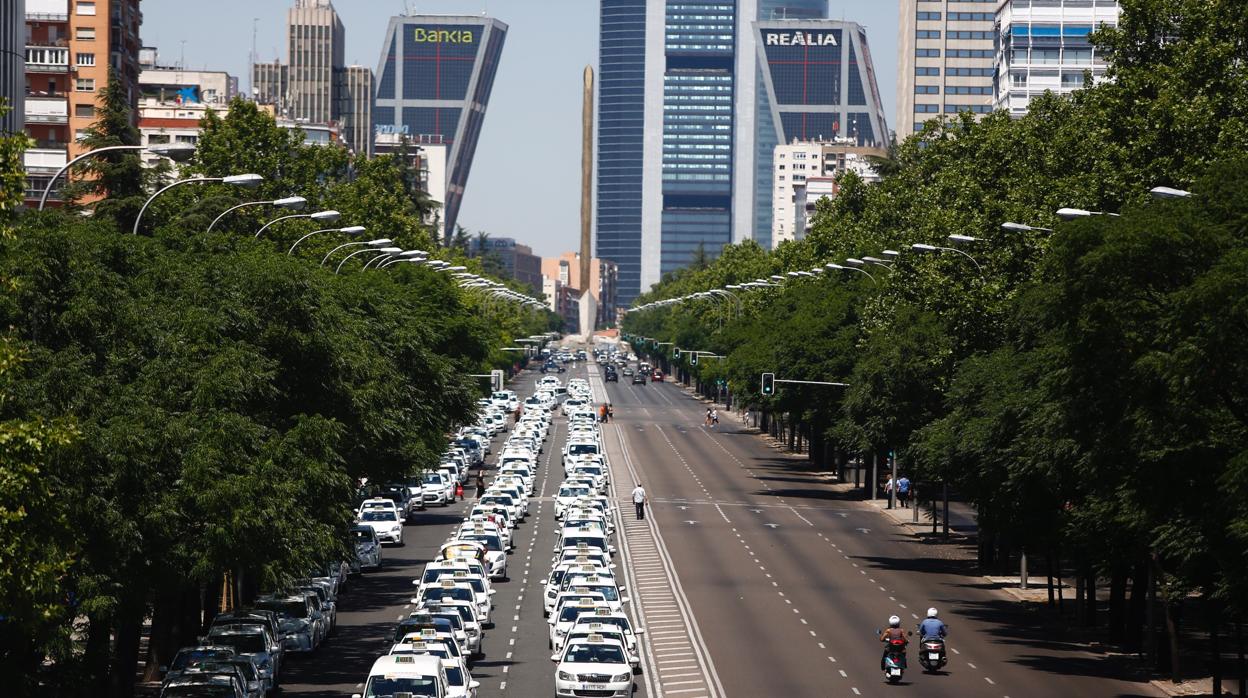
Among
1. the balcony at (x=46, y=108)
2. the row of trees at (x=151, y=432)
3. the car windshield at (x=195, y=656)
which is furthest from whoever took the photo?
the balcony at (x=46, y=108)

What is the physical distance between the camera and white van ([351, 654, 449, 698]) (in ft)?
109

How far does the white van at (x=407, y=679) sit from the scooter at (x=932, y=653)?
13.2m

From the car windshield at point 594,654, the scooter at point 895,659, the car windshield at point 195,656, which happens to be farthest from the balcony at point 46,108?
the scooter at point 895,659

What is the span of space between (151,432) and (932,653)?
19105mm

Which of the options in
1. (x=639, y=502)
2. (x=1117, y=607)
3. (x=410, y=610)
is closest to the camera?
(x=1117, y=607)

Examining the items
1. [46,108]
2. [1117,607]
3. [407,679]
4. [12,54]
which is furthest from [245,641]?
[46,108]

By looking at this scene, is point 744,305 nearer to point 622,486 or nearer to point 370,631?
point 622,486

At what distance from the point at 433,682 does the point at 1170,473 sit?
1381 centimetres

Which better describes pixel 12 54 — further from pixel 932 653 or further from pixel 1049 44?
pixel 1049 44

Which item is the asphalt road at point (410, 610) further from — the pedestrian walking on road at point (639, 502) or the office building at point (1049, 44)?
the office building at point (1049, 44)

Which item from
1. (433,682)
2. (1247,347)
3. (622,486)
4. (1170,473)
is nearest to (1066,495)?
(1170,473)

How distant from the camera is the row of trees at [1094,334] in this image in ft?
112

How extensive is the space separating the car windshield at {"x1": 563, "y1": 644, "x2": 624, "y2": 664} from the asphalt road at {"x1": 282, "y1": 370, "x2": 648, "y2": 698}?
4.41 feet

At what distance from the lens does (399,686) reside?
1310 inches
